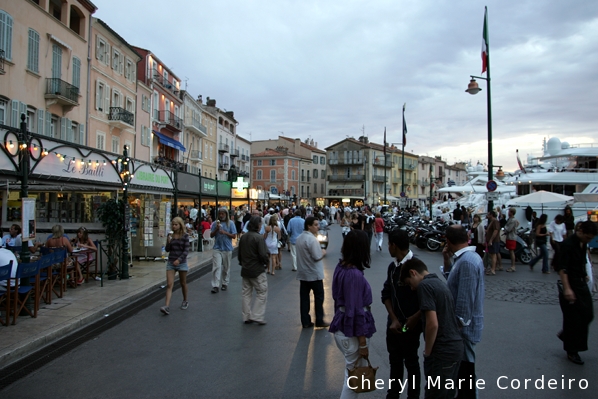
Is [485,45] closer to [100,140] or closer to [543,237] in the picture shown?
[543,237]

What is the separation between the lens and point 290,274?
471 inches

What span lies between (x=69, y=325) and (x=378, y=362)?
4.65 meters

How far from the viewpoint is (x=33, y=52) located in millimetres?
20062

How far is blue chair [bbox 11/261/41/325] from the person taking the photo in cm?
647

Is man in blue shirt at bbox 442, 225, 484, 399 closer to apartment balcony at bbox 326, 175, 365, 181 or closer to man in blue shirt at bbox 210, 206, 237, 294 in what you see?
man in blue shirt at bbox 210, 206, 237, 294

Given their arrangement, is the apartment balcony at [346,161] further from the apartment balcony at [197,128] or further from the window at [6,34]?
the window at [6,34]

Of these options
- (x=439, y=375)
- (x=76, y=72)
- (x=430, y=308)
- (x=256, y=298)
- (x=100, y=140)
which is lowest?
(x=256, y=298)

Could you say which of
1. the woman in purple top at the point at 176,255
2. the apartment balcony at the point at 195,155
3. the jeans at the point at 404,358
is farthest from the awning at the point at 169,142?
the jeans at the point at 404,358

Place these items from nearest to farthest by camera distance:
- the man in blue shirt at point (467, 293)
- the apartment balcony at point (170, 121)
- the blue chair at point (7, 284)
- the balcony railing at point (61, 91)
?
the man in blue shirt at point (467, 293) → the blue chair at point (7, 284) → the balcony railing at point (61, 91) → the apartment balcony at point (170, 121)

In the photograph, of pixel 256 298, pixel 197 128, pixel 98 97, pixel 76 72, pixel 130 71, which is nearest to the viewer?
pixel 256 298

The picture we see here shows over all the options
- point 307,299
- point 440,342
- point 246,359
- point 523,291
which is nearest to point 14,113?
point 307,299

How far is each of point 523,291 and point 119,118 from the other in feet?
85.5

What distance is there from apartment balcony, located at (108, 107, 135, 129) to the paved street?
76.0 ft

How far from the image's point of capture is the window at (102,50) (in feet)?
86.9
